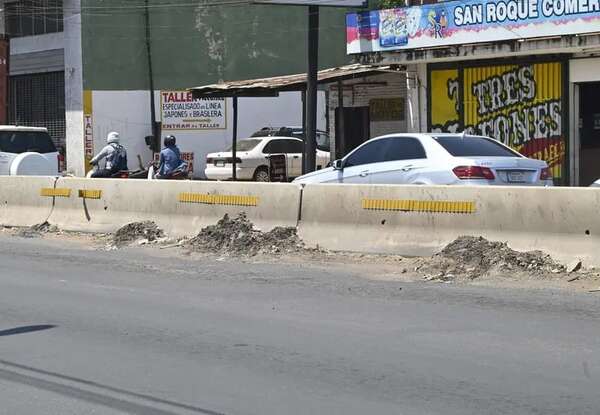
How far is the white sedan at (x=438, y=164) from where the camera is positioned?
42.5ft

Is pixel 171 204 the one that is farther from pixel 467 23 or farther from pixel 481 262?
pixel 467 23

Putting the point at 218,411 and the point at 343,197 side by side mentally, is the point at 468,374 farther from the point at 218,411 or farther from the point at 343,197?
the point at 343,197

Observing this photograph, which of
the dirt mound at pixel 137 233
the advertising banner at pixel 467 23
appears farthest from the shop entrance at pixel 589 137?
the dirt mound at pixel 137 233

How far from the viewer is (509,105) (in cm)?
2002

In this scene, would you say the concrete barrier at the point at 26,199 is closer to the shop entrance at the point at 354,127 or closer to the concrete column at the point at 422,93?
the concrete column at the point at 422,93

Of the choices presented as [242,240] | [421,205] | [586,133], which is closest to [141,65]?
[586,133]

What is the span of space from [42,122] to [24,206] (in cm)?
1987

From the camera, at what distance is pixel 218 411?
5.77 metres

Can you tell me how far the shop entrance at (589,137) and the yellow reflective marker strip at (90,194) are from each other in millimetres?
10170

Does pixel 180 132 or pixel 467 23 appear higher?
pixel 467 23

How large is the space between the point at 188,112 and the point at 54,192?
768 inches

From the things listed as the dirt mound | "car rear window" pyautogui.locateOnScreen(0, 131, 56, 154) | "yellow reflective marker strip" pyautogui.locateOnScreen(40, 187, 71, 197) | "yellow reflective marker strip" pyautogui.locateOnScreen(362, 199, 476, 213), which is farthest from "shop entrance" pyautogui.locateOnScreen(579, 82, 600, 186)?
"car rear window" pyautogui.locateOnScreen(0, 131, 56, 154)

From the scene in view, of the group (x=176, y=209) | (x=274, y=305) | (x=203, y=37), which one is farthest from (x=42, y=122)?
(x=274, y=305)

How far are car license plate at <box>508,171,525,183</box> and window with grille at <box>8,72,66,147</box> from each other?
25.5 metres
